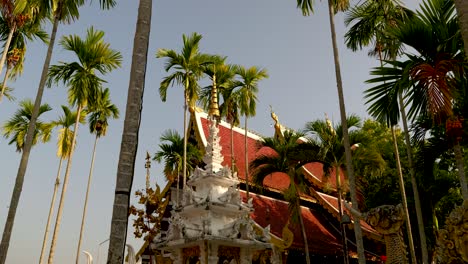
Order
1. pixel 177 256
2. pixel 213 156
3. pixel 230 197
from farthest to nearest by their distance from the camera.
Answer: pixel 213 156, pixel 230 197, pixel 177 256

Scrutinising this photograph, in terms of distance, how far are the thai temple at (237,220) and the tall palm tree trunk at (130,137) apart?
6030 millimetres

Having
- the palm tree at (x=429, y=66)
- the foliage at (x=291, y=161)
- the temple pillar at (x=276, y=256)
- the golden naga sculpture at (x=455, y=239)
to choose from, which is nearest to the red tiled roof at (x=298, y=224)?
the temple pillar at (x=276, y=256)

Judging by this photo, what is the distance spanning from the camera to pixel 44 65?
11.9 metres

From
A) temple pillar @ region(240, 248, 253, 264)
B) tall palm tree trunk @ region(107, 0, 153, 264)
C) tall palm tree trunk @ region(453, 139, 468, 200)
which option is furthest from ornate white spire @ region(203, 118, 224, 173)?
tall palm tree trunk @ region(107, 0, 153, 264)

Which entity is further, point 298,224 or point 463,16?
point 298,224

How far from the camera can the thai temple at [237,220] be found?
1239cm

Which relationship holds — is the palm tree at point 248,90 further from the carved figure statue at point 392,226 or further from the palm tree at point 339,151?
the carved figure statue at point 392,226

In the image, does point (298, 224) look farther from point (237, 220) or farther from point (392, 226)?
point (392, 226)

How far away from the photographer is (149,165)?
22.6m

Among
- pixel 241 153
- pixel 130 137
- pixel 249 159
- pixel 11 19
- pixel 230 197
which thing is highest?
pixel 11 19

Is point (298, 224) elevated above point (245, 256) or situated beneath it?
elevated above

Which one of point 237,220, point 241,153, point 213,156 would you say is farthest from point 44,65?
point 241,153

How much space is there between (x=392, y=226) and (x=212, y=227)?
8.03 meters

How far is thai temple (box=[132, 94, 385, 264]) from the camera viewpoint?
12.4m
